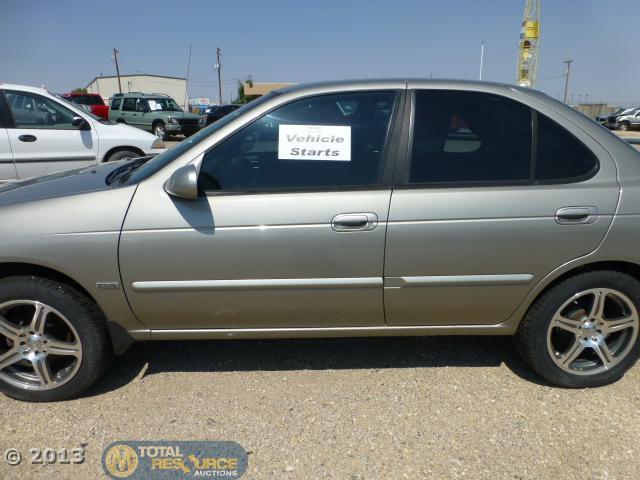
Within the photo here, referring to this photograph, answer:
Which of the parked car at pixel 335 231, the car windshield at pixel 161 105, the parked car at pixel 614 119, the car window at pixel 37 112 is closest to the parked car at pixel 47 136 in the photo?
the car window at pixel 37 112

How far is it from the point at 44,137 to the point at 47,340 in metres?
4.88

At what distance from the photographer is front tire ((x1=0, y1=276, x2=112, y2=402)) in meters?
2.42

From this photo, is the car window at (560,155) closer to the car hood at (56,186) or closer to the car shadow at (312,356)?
the car shadow at (312,356)

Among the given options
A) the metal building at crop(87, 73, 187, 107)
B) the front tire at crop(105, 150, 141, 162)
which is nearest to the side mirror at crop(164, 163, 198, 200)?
the front tire at crop(105, 150, 141, 162)

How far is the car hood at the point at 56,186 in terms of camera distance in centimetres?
249

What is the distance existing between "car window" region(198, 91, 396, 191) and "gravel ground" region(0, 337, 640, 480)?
3.96 ft

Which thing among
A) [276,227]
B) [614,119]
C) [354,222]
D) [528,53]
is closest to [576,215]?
[354,222]

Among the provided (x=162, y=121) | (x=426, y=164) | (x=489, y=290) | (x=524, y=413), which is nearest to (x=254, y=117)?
(x=426, y=164)

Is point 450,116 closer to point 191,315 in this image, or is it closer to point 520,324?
point 520,324

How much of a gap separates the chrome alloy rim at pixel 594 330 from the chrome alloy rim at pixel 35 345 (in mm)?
2714

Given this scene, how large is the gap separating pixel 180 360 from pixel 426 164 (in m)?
1.98

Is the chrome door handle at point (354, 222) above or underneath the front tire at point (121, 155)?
above

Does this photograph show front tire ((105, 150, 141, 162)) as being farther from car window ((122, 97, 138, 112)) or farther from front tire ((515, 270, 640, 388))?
car window ((122, 97, 138, 112))

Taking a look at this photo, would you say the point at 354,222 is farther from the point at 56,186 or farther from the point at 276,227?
the point at 56,186
